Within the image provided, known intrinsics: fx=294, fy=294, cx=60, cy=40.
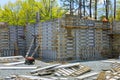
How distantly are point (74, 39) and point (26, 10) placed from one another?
26.2 metres

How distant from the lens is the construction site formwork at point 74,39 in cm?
2528

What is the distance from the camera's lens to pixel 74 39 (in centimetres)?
2598

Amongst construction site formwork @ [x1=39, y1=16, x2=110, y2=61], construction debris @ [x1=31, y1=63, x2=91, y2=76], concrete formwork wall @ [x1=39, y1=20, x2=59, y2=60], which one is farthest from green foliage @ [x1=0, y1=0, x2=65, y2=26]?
construction debris @ [x1=31, y1=63, x2=91, y2=76]

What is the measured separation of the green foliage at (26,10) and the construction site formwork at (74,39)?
2297 centimetres

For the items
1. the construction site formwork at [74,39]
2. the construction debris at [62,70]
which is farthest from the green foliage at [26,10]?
the construction debris at [62,70]

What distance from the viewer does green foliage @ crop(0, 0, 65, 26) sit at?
50.8 m

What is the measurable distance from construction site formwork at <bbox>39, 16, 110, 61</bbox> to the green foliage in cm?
2297

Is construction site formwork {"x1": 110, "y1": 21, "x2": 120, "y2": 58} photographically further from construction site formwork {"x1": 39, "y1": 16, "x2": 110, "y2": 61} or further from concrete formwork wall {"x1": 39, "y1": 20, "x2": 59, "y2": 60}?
concrete formwork wall {"x1": 39, "y1": 20, "x2": 59, "y2": 60}

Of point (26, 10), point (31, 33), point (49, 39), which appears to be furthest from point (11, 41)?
point (26, 10)

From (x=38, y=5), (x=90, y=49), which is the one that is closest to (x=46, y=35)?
(x=90, y=49)

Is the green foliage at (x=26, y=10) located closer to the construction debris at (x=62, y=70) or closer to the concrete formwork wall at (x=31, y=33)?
the concrete formwork wall at (x=31, y=33)

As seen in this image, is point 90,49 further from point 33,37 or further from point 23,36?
point 23,36

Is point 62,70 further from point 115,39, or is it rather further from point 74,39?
point 115,39

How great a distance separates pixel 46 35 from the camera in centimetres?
2678
